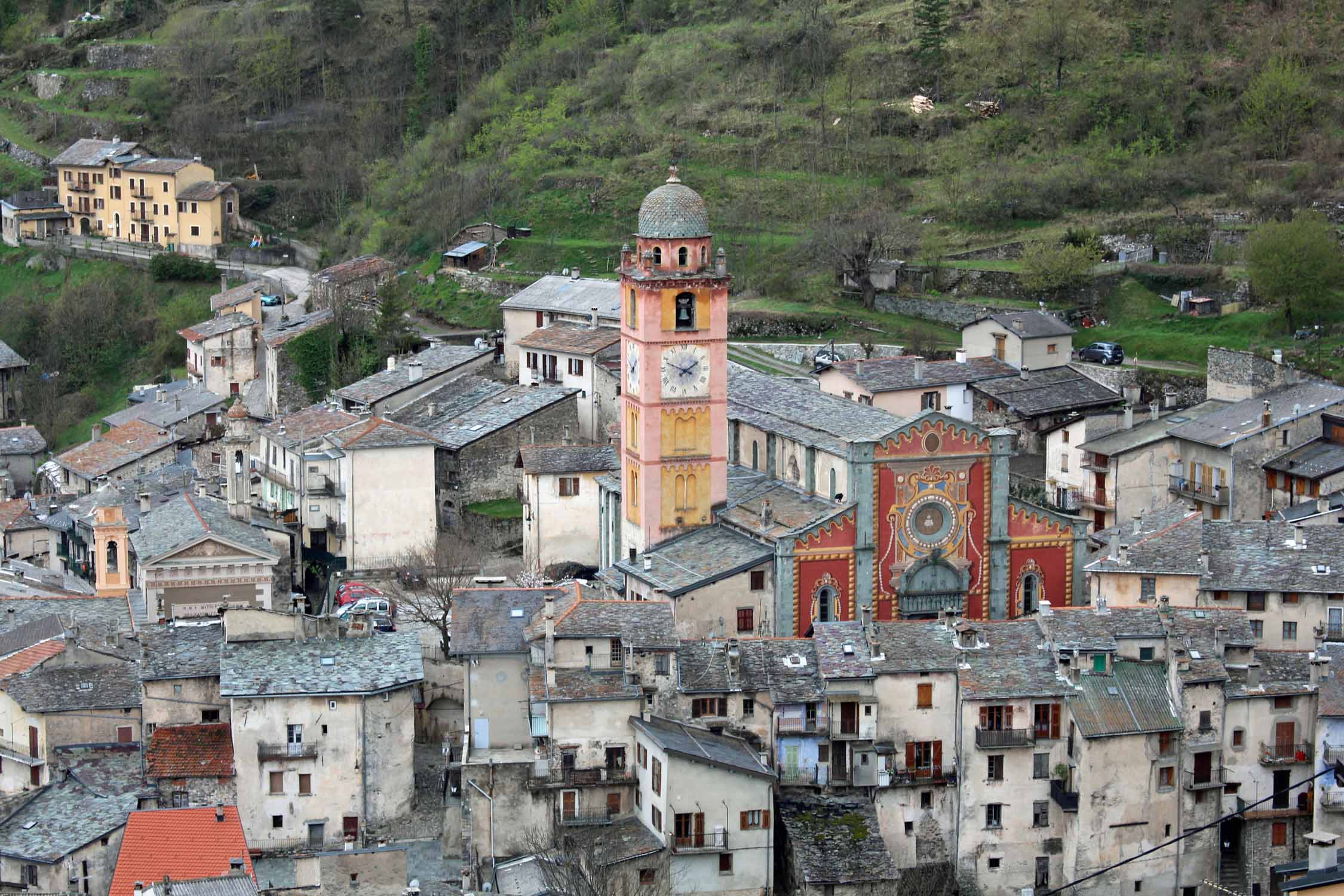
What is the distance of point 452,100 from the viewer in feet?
496

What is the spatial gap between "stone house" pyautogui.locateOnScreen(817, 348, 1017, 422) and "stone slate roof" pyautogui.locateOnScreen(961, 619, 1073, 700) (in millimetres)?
24986

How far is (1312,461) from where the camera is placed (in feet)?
274

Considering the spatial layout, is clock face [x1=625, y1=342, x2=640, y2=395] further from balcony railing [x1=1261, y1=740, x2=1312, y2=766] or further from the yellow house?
the yellow house

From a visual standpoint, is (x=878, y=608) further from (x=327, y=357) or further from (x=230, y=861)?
(x=327, y=357)

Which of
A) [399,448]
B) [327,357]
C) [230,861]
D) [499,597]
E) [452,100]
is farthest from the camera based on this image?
[452,100]

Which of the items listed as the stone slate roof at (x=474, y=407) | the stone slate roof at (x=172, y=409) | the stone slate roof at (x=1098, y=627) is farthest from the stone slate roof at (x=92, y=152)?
the stone slate roof at (x=1098, y=627)

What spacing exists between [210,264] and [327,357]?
3009cm

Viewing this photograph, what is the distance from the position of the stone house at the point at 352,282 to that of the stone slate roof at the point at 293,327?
831 mm

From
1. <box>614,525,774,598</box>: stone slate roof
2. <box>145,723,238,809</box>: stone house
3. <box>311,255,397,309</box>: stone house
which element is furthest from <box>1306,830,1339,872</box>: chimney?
<box>311,255,397,309</box>: stone house

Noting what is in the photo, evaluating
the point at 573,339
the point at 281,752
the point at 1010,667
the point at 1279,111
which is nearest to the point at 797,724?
the point at 1010,667

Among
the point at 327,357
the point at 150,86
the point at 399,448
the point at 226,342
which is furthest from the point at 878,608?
the point at 150,86

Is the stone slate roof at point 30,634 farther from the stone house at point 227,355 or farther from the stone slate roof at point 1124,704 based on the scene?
the stone house at point 227,355

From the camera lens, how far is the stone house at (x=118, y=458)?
10369 cm

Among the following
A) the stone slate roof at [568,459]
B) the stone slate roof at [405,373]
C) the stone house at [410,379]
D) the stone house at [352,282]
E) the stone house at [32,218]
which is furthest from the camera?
the stone house at [32,218]
